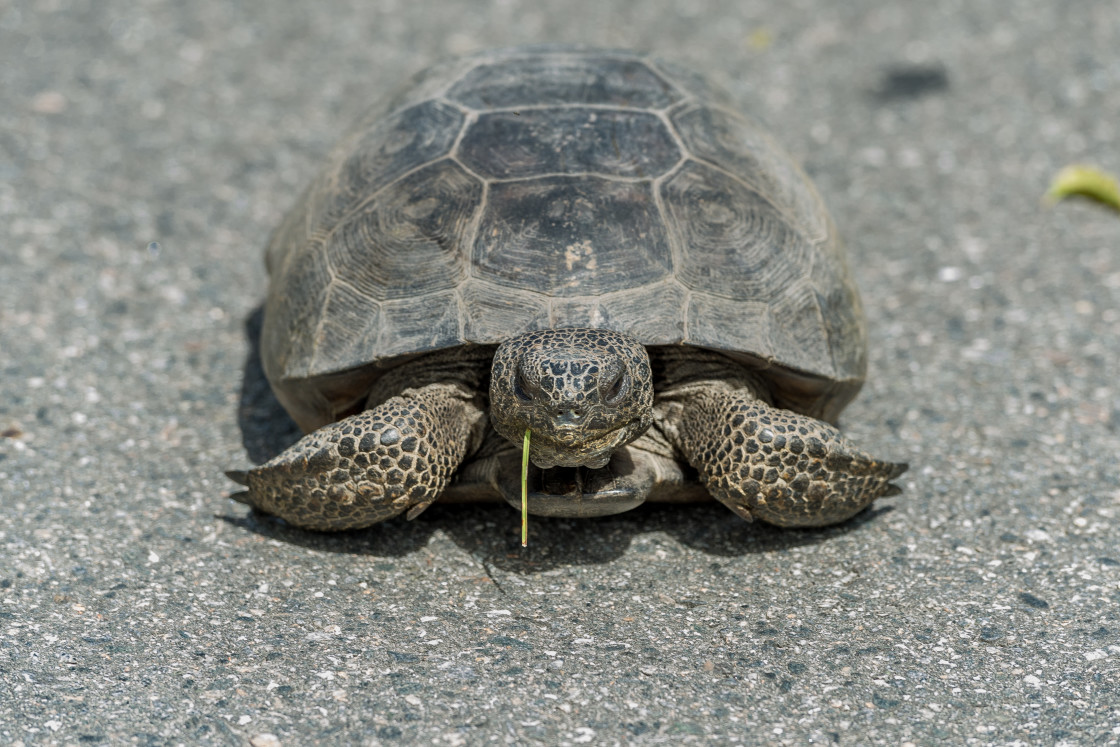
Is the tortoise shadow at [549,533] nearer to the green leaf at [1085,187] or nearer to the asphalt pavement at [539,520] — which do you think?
the asphalt pavement at [539,520]

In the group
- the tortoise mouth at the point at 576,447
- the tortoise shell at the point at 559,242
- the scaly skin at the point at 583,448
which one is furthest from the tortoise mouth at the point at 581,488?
the tortoise shell at the point at 559,242

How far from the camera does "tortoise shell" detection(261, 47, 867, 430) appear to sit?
10.8 feet

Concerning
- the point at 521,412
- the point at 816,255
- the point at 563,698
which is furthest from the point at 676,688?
the point at 816,255

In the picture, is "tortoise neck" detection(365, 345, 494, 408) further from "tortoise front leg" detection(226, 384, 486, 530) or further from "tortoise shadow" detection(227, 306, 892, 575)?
"tortoise shadow" detection(227, 306, 892, 575)

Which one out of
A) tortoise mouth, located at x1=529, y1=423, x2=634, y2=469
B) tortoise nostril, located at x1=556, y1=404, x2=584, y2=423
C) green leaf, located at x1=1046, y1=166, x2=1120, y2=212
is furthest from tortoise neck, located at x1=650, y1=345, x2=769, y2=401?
green leaf, located at x1=1046, y1=166, x2=1120, y2=212

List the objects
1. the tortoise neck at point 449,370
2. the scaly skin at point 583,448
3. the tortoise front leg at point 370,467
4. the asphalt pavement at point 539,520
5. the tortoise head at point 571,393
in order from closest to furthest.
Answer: the asphalt pavement at point 539,520 < the tortoise head at point 571,393 < the scaly skin at point 583,448 < the tortoise front leg at point 370,467 < the tortoise neck at point 449,370

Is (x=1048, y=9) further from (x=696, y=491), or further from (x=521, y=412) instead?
(x=521, y=412)

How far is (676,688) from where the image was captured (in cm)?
283

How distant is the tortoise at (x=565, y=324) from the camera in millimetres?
3191

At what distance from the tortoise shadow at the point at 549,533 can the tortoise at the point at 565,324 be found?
96 mm

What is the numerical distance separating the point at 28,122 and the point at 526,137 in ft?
11.5

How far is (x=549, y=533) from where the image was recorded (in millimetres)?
3512

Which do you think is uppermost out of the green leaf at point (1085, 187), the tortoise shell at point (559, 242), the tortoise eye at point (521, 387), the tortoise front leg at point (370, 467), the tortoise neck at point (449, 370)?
the green leaf at point (1085, 187)

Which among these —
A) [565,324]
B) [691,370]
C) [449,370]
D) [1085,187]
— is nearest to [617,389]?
[565,324]
